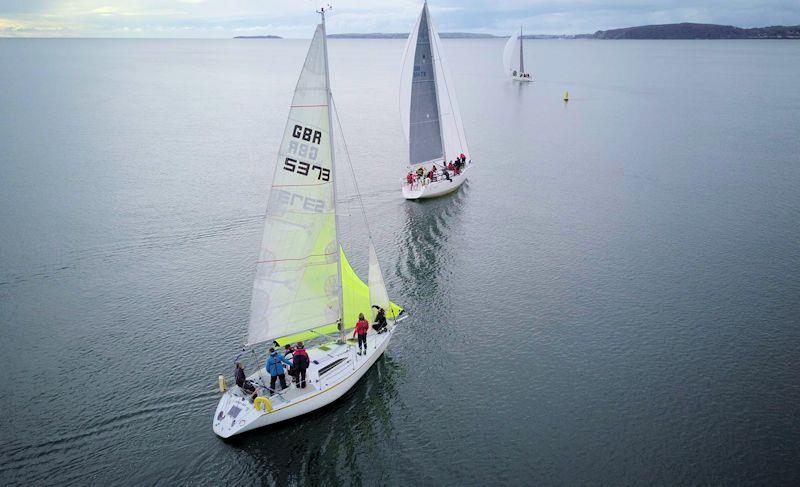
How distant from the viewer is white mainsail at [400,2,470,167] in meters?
47.1

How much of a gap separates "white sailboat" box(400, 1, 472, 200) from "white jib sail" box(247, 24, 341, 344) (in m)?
24.6

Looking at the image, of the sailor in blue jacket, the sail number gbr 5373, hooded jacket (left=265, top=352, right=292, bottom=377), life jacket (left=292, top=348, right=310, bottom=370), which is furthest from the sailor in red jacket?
the sail number gbr 5373

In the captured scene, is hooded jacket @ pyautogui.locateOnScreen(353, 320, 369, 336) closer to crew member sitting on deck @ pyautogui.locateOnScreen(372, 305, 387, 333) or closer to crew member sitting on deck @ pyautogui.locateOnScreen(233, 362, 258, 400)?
crew member sitting on deck @ pyautogui.locateOnScreen(372, 305, 387, 333)

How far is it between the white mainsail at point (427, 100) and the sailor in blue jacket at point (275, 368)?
1198 inches

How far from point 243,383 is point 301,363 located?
85.3 inches

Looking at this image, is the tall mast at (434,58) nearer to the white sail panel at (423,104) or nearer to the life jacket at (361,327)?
the white sail panel at (423,104)

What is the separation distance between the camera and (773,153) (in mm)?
61938

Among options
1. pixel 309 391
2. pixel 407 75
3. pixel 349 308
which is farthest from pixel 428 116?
pixel 309 391

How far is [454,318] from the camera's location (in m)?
29.8

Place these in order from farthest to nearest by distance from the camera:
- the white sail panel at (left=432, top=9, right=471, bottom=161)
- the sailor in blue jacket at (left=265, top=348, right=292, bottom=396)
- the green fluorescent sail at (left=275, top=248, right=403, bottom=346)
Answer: the white sail panel at (left=432, top=9, right=471, bottom=161)
the green fluorescent sail at (left=275, top=248, right=403, bottom=346)
the sailor in blue jacket at (left=265, top=348, right=292, bottom=396)

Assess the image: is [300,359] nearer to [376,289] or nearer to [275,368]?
[275,368]

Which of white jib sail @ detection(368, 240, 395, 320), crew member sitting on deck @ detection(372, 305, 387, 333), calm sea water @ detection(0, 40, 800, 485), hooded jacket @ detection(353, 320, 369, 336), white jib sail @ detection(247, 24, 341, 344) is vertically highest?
white jib sail @ detection(247, 24, 341, 344)

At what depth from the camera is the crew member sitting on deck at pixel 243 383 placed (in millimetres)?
21109

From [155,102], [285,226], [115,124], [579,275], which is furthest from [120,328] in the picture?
[155,102]
